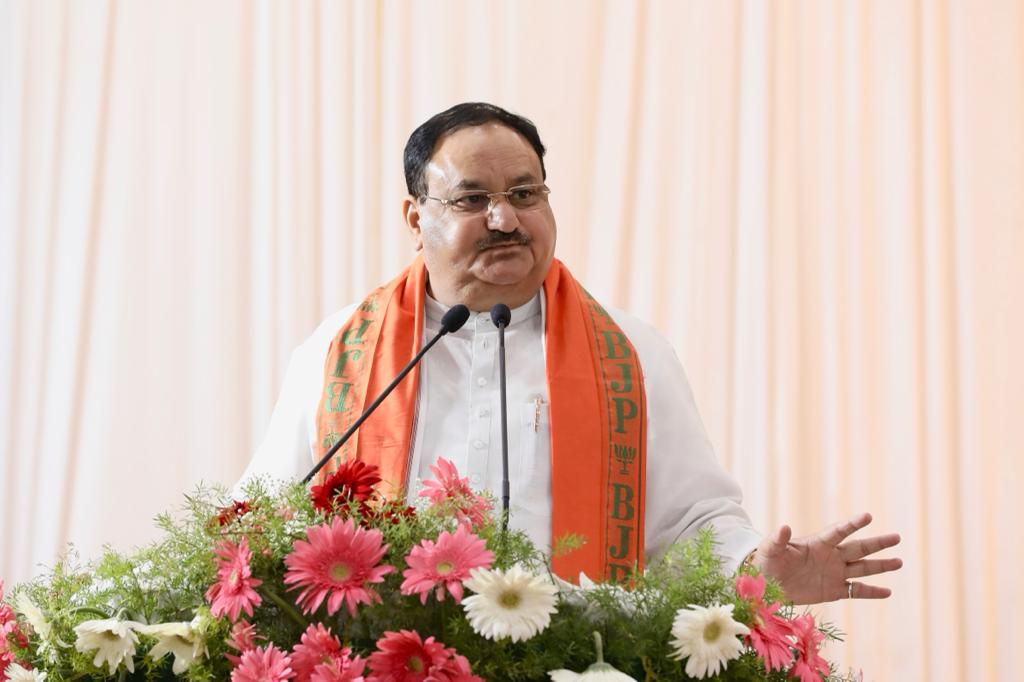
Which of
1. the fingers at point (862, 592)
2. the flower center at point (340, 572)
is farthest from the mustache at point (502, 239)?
the flower center at point (340, 572)

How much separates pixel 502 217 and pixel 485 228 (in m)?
0.05

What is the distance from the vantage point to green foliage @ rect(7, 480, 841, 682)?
1.15 m

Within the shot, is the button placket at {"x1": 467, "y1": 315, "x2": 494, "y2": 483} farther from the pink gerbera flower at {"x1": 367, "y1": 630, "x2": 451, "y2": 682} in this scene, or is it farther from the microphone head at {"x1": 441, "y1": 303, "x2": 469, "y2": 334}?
the pink gerbera flower at {"x1": 367, "y1": 630, "x2": 451, "y2": 682}

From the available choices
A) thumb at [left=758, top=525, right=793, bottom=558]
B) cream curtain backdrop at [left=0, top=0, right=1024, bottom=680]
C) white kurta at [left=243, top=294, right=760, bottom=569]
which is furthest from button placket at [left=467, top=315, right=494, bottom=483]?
cream curtain backdrop at [left=0, top=0, right=1024, bottom=680]

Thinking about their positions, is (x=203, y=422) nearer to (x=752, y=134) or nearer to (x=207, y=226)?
(x=207, y=226)

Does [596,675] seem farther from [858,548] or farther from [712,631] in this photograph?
[858,548]

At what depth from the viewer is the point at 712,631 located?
1130 millimetres

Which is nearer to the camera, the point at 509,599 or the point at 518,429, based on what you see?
the point at 509,599

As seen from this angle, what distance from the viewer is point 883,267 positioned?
4.11m

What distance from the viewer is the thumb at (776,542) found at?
6.12 ft

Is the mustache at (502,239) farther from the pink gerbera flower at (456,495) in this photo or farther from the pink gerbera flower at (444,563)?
the pink gerbera flower at (444,563)

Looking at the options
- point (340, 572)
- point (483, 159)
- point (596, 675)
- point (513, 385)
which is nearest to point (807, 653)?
point (596, 675)

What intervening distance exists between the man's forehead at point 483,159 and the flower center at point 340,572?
5.13ft

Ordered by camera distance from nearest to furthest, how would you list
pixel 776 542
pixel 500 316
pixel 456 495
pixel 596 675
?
1. pixel 596 675
2. pixel 456 495
3. pixel 776 542
4. pixel 500 316
